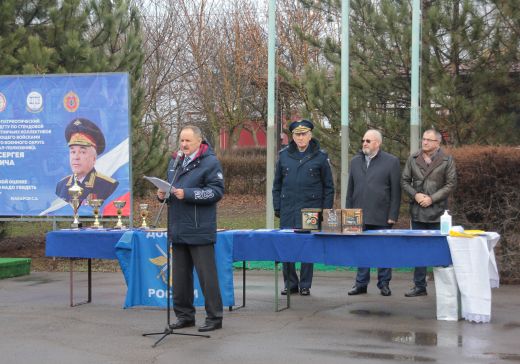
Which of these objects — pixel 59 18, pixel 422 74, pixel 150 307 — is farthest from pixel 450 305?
pixel 59 18

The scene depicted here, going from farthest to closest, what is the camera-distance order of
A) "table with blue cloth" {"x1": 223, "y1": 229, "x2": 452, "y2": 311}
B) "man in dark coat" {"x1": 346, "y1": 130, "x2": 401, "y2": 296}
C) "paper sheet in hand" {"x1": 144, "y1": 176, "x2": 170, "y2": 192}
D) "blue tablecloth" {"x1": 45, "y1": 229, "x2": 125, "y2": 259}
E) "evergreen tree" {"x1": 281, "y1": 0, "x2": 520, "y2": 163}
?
"evergreen tree" {"x1": 281, "y1": 0, "x2": 520, "y2": 163}, "man in dark coat" {"x1": 346, "y1": 130, "x2": 401, "y2": 296}, "blue tablecloth" {"x1": 45, "y1": 229, "x2": 125, "y2": 259}, "table with blue cloth" {"x1": 223, "y1": 229, "x2": 452, "y2": 311}, "paper sheet in hand" {"x1": 144, "y1": 176, "x2": 170, "y2": 192}

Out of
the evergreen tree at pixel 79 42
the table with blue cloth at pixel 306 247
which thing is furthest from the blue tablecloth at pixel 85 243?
the evergreen tree at pixel 79 42

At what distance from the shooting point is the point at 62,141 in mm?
13492

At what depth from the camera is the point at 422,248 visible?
823 centimetres

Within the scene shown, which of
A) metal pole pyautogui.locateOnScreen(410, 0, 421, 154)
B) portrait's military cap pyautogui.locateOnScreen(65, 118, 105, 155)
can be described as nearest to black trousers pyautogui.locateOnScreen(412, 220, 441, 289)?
metal pole pyautogui.locateOnScreen(410, 0, 421, 154)

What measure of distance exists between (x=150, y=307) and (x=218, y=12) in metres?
27.2

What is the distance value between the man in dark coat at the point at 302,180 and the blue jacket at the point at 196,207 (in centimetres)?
202

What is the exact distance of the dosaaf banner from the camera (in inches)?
523

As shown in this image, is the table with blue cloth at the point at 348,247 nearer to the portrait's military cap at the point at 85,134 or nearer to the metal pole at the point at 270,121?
the metal pole at the point at 270,121

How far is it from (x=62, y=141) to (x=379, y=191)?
5873mm

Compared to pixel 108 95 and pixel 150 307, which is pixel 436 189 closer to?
pixel 150 307

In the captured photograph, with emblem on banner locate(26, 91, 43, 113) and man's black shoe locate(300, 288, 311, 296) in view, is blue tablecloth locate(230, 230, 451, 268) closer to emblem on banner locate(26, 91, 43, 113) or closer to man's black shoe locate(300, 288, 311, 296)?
man's black shoe locate(300, 288, 311, 296)

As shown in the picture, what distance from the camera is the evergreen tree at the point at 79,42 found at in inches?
574

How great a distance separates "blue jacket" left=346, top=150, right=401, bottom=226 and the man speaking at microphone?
7.96 ft
